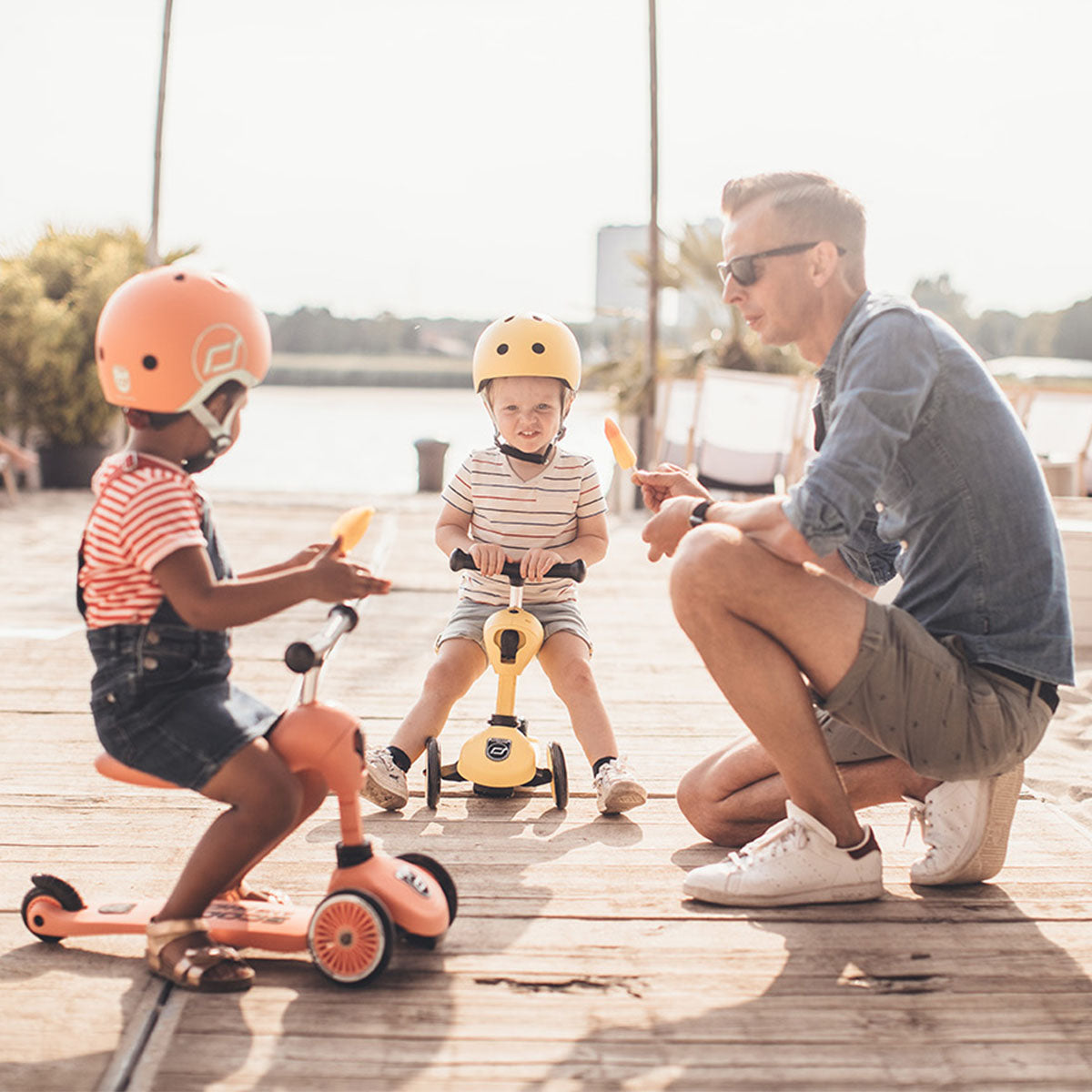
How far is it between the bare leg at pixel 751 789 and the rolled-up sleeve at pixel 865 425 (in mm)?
740

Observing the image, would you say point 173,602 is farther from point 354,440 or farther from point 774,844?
point 354,440

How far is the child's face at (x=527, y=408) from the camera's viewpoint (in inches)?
138

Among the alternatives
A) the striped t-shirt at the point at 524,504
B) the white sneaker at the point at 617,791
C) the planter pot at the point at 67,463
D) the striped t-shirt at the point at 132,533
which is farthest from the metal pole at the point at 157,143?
the striped t-shirt at the point at 132,533

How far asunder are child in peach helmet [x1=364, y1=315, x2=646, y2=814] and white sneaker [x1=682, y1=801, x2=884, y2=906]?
0.67 m

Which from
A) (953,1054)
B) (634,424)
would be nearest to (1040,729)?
(953,1054)

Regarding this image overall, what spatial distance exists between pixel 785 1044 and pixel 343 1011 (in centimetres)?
71

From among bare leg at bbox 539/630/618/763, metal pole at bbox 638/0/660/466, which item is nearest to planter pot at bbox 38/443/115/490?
metal pole at bbox 638/0/660/466

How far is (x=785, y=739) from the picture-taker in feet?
8.43

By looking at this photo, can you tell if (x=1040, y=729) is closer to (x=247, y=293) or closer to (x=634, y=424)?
(x=247, y=293)

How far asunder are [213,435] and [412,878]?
0.86 m

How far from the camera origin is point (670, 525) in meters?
2.70

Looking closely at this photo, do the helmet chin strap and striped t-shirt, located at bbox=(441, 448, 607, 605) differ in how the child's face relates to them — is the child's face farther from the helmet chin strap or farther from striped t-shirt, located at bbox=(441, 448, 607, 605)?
the helmet chin strap

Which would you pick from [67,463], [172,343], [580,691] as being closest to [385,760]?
[580,691]

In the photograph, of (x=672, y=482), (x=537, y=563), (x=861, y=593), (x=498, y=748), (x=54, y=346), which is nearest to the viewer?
(x=861, y=593)
